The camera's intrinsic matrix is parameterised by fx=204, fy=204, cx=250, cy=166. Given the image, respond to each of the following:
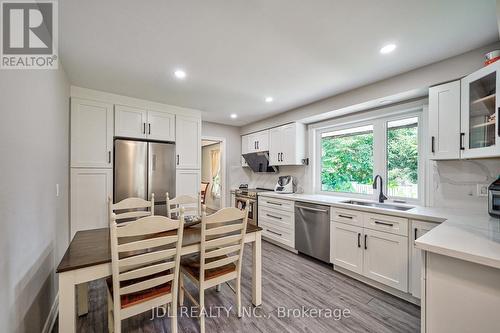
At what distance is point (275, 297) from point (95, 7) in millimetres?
2861

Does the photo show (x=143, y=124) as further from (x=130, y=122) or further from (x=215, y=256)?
(x=215, y=256)

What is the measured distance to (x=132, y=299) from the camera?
1367mm

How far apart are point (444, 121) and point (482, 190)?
777 millimetres

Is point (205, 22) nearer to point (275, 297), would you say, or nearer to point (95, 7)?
point (95, 7)

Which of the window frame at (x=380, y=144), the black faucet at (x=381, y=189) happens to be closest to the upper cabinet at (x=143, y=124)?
the window frame at (x=380, y=144)

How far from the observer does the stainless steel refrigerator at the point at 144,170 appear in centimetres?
298

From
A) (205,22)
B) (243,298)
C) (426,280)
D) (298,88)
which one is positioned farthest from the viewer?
(298,88)

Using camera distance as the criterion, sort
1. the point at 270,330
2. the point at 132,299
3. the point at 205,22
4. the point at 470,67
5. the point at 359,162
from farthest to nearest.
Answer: the point at 359,162 → the point at 470,67 → the point at 270,330 → the point at 205,22 → the point at 132,299

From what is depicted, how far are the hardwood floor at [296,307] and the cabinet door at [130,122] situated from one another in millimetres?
1999

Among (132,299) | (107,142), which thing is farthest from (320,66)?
(107,142)

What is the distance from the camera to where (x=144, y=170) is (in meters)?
3.16

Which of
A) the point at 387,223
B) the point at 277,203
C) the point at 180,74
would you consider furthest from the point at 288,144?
the point at 180,74

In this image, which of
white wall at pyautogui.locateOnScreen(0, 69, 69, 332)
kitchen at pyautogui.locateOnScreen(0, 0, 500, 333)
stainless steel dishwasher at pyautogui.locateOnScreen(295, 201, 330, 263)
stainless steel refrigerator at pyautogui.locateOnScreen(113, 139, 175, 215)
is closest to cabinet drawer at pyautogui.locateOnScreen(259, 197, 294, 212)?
kitchen at pyautogui.locateOnScreen(0, 0, 500, 333)

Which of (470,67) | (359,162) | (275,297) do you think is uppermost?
(470,67)
